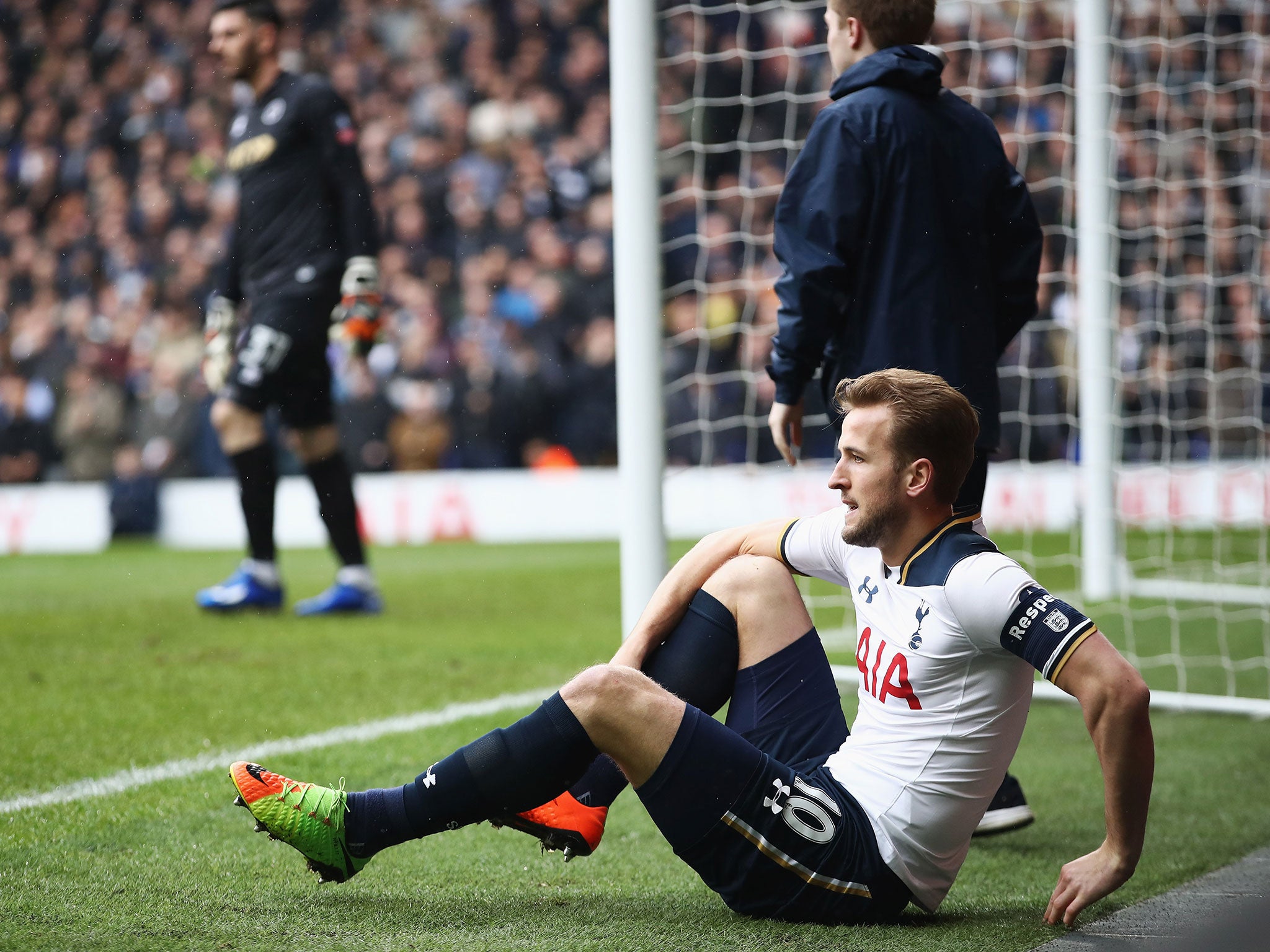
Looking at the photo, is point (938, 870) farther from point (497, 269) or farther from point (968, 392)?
point (497, 269)

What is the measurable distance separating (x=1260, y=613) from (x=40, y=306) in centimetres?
1122

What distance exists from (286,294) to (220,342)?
41 centimetres

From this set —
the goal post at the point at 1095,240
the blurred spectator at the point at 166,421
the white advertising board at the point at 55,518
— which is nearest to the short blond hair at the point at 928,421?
the goal post at the point at 1095,240

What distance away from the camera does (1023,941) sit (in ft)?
7.52

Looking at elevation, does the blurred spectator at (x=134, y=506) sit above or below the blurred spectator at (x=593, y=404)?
below

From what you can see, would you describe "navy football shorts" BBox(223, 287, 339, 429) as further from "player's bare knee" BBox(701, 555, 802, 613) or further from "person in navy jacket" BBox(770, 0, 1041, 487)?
"player's bare knee" BBox(701, 555, 802, 613)

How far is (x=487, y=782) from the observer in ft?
7.26

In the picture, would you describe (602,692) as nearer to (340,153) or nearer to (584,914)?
(584,914)

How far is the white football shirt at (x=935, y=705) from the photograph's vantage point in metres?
2.21

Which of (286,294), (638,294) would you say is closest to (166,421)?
(286,294)

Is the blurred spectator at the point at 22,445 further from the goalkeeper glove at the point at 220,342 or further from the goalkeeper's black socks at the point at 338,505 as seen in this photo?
the goalkeeper's black socks at the point at 338,505

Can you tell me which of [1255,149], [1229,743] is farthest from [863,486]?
[1255,149]

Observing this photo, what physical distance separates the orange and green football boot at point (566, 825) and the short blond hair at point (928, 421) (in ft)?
2.69

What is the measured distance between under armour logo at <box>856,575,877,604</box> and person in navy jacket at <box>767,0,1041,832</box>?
621 millimetres
